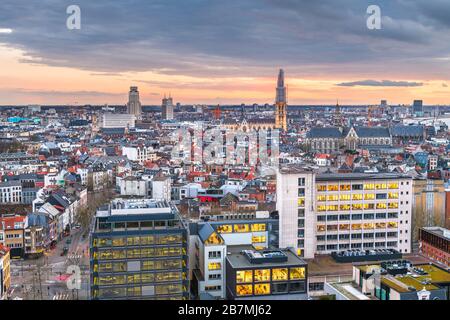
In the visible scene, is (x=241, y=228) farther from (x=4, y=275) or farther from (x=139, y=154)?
(x=139, y=154)

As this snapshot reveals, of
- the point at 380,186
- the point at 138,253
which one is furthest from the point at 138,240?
the point at 380,186

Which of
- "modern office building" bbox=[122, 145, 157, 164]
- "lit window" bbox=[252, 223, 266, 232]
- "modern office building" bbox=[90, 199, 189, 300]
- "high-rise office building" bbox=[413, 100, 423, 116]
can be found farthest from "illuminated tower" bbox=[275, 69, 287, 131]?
"modern office building" bbox=[90, 199, 189, 300]

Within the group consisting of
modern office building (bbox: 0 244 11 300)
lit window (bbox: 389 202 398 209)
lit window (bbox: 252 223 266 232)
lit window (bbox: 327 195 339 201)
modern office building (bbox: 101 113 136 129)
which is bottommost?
modern office building (bbox: 0 244 11 300)

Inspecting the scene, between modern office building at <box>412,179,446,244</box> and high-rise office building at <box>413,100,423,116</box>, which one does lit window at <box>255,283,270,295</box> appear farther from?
high-rise office building at <box>413,100,423,116</box>
